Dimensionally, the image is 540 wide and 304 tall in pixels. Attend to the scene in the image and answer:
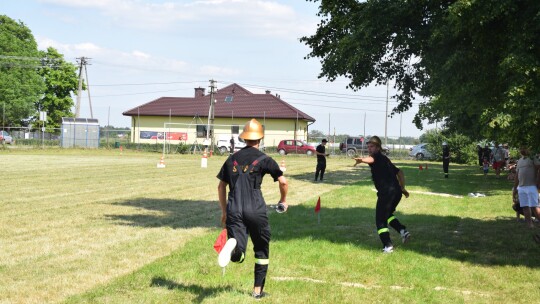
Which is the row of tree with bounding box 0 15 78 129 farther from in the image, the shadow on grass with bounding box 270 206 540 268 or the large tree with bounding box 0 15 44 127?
the shadow on grass with bounding box 270 206 540 268

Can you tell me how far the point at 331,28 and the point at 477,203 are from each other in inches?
400

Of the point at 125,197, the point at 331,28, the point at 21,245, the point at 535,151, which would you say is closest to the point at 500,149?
the point at 331,28

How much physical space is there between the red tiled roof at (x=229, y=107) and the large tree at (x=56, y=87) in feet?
23.7

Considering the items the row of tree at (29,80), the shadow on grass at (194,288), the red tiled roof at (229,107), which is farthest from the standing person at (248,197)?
the red tiled roof at (229,107)

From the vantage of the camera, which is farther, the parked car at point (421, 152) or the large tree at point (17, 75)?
the large tree at point (17, 75)

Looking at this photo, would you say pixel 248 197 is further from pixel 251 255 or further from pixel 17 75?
pixel 17 75

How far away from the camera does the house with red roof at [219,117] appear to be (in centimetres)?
7056

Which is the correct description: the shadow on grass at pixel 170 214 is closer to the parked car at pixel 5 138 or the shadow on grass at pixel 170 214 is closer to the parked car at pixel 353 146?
the parked car at pixel 5 138

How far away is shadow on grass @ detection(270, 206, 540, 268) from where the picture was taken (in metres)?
9.59

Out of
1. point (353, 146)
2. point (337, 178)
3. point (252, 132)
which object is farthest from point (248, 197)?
point (353, 146)

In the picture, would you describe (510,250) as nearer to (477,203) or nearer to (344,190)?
(477,203)

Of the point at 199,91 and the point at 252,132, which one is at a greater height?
the point at 199,91

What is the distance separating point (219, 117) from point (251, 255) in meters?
65.8

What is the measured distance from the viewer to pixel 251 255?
9.05 m
